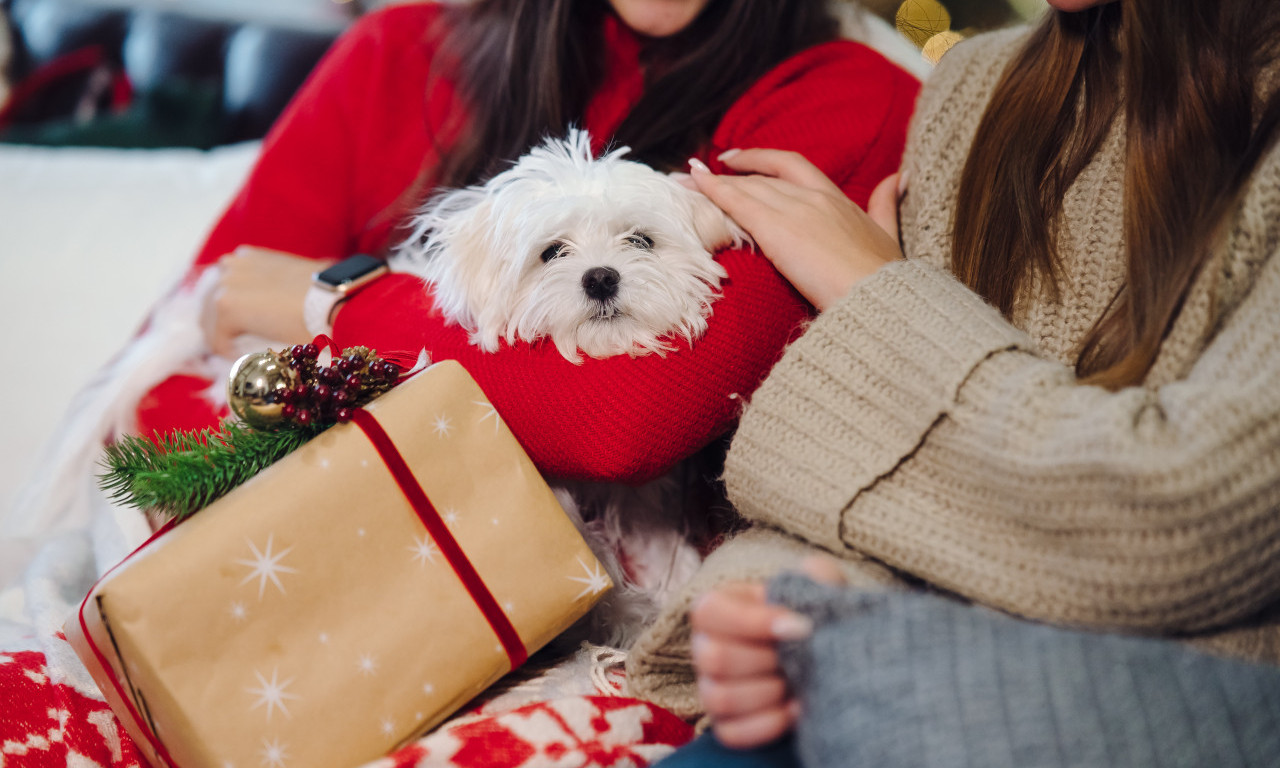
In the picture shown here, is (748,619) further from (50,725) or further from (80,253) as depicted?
(80,253)

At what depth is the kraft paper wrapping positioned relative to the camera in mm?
729

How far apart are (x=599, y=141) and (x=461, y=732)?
0.88 metres

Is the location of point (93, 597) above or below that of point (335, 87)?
Result: below

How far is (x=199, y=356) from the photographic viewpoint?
1.40m

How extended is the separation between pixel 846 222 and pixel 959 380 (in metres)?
0.29

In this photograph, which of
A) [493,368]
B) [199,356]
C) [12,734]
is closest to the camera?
[12,734]

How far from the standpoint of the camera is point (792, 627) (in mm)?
655

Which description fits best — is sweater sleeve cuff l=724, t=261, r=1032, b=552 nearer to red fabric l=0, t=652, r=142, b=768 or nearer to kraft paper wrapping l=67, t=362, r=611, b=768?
kraft paper wrapping l=67, t=362, r=611, b=768

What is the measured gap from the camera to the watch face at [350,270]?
1207 mm

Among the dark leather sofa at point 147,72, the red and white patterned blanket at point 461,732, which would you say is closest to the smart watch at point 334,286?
the red and white patterned blanket at point 461,732

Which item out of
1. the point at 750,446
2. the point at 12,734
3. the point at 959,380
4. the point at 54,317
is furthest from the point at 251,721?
the point at 54,317

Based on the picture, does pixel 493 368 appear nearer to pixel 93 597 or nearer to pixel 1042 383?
pixel 93 597

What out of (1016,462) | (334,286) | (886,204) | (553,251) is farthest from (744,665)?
(334,286)

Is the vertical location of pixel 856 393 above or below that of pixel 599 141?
below
